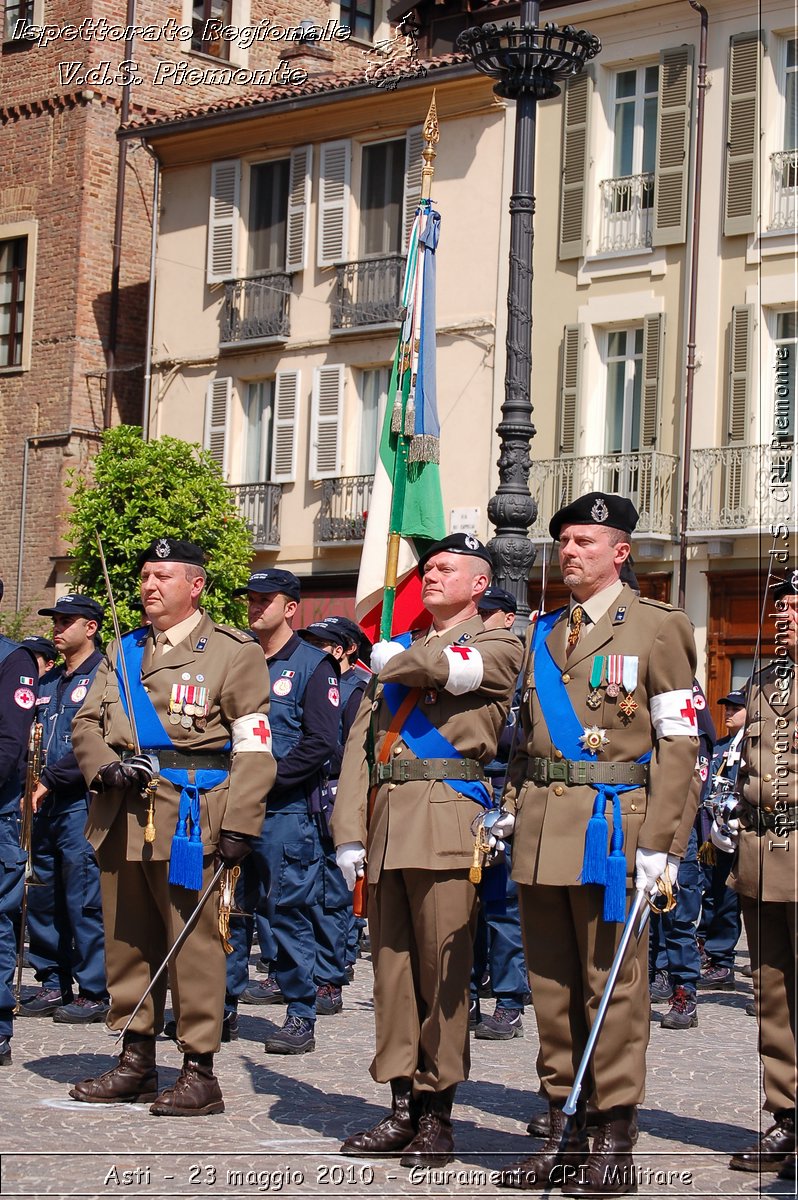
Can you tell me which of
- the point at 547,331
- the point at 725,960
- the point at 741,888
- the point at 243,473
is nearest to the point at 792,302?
the point at 547,331

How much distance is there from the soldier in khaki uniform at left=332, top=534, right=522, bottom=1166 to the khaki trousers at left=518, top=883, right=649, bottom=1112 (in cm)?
33

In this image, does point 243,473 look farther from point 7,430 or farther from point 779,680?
point 779,680

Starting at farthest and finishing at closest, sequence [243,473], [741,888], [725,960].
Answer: [243,473], [725,960], [741,888]

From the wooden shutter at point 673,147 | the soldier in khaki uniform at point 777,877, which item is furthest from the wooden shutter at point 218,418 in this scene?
the soldier in khaki uniform at point 777,877

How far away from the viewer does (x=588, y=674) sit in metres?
7.13

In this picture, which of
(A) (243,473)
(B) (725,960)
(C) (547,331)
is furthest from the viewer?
(A) (243,473)

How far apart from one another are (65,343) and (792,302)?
43.3 ft

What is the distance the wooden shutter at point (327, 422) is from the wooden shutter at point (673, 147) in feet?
19.0

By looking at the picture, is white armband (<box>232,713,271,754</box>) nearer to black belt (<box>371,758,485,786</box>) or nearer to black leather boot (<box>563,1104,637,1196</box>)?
black belt (<box>371,758,485,786</box>)

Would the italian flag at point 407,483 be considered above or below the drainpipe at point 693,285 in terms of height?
below

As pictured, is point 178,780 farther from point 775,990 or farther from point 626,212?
point 626,212

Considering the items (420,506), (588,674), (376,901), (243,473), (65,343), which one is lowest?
(376,901)

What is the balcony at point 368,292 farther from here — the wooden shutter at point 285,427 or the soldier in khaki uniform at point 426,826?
the soldier in khaki uniform at point 426,826

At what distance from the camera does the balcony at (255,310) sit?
31.3 m
